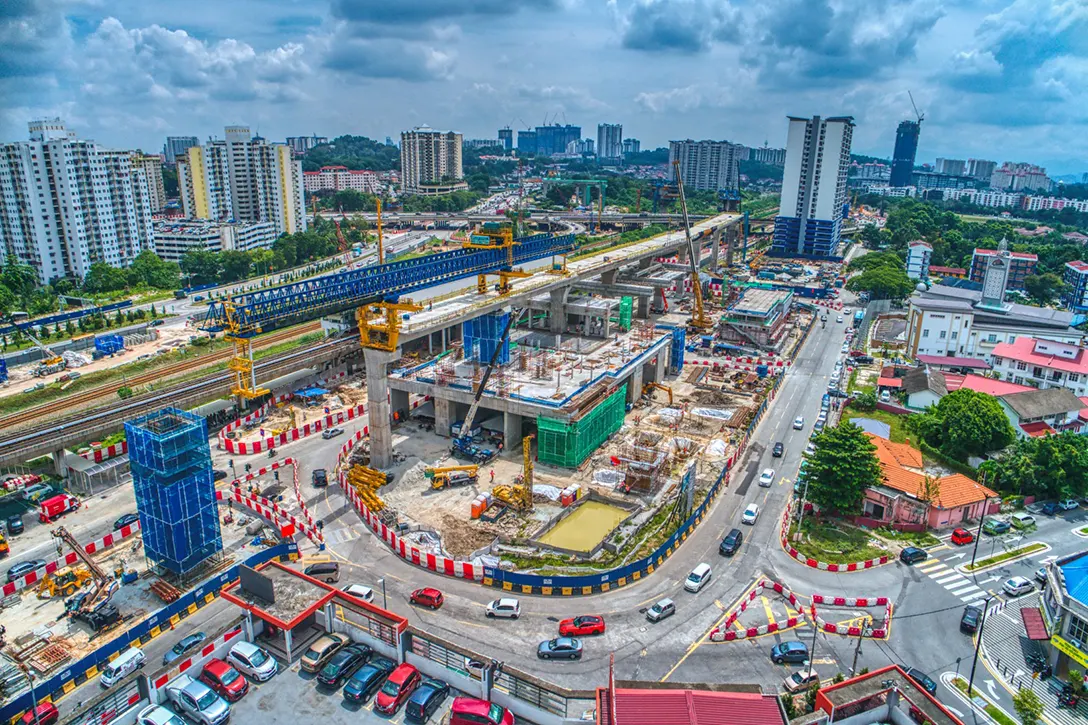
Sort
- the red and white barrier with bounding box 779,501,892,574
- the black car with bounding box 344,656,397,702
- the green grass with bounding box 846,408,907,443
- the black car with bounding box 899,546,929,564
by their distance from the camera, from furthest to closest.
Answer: the green grass with bounding box 846,408,907,443
the black car with bounding box 899,546,929,564
the red and white barrier with bounding box 779,501,892,574
the black car with bounding box 344,656,397,702

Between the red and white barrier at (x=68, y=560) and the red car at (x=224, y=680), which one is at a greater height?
the red car at (x=224, y=680)

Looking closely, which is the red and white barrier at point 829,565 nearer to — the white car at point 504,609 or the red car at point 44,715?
the white car at point 504,609

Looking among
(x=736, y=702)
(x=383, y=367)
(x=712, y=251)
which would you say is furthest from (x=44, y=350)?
(x=712, y=251)

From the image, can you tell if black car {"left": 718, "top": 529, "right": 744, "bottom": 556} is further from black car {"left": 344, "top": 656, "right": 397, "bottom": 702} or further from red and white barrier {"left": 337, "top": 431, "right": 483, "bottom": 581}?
black car {"left": 344, "top": 656, "right": 397, "bottom": 702}

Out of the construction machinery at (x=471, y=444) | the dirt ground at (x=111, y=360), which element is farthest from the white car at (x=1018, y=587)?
the dirt ground at (x=111, y=360)

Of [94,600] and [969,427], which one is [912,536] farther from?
[94,600]

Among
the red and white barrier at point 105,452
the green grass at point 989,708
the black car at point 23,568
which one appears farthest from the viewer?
the red and white barrier at point 105,452

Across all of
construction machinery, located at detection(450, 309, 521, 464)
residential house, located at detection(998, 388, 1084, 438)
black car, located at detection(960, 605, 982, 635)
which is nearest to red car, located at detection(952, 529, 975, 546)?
black car, located at detection(960, 605, 982, 635)

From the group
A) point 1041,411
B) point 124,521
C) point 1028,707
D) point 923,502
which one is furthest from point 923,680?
point 124,521

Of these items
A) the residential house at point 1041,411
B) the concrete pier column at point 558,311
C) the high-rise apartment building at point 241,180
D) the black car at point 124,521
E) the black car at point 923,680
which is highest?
the high-rise apartment building at point 241,180
